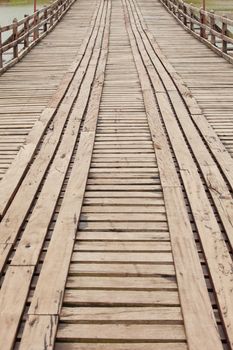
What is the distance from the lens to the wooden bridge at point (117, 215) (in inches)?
121

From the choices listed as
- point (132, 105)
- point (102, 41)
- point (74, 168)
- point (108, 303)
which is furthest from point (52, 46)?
point (108, 303)

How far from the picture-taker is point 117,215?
4.47 meters

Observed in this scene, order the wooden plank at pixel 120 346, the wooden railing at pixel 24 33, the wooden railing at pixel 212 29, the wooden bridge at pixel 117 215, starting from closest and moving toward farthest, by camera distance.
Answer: the wooden plank at pixel 120 346
the wooden bridge at pixel 117 215
the wooden railing at pixel 24 33
the wooden railing at pixel 212 29

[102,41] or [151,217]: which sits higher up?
[102,41]

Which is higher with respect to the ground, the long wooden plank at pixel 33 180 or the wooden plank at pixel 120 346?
the long wooden plank at pixel 33 180

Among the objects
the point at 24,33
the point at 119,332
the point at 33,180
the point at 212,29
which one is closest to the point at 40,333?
the point at 119,332

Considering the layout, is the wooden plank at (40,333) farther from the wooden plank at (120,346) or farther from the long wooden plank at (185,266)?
the long wooden plank at (185,266)

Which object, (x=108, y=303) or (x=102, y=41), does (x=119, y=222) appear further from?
(x=102, y=41)

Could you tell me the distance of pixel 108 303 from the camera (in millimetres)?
3250

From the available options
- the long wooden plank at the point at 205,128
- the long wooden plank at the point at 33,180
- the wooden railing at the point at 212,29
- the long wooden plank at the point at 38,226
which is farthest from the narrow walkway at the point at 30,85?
the wooden railing at the point at 212,29

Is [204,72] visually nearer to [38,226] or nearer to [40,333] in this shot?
[38,226]

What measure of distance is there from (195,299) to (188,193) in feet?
5.82

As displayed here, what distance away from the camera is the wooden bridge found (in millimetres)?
3080

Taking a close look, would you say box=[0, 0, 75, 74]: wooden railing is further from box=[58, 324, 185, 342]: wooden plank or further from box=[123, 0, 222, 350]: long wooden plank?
box=[58, 324, 185, 342]: wooden plank
